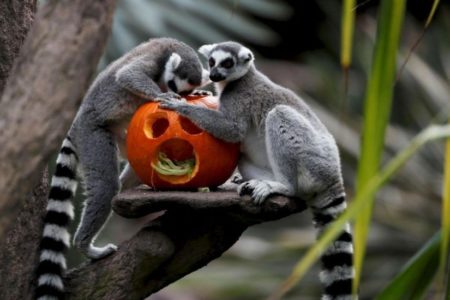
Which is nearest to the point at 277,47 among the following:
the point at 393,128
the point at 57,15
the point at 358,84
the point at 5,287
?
the point at 358,84

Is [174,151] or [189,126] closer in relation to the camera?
[174,151]

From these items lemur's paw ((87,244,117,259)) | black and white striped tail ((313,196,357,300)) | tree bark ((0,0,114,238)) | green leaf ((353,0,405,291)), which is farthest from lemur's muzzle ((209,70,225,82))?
green leaf ((353,0,405,291))

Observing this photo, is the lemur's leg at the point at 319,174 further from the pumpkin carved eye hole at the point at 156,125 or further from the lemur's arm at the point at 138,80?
the lemur's arm at the point at 138,80

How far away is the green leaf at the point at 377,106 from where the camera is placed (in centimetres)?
161

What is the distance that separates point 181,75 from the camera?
413 centimetres

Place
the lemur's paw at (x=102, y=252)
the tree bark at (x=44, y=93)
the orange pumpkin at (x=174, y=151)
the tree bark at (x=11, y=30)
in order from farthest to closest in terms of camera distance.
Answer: the lemur's paw at (x=102, y=252) → the tree bark at (x=11, y=30) → the orange pumpkin at (x=174, y=151) → the tree bark at (x=44, y=93)

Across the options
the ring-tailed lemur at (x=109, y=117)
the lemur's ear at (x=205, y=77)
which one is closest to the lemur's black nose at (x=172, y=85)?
the ring-tailed lemur at (x=109, y=117)

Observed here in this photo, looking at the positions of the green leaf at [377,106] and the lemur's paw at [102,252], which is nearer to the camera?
the green leaf at [377,106]

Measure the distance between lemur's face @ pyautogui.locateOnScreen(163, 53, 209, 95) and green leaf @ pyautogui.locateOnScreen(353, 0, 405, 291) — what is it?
2.51 m

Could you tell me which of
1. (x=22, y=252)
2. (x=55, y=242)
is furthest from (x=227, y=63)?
(x=22, y=252)

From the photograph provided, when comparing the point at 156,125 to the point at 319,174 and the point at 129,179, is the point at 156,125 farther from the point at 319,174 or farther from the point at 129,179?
the point at 319,174

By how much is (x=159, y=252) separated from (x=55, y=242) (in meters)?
0.45

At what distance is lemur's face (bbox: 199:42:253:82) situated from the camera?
4.08 meters

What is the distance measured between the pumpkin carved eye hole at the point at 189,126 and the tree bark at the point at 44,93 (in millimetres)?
1443
